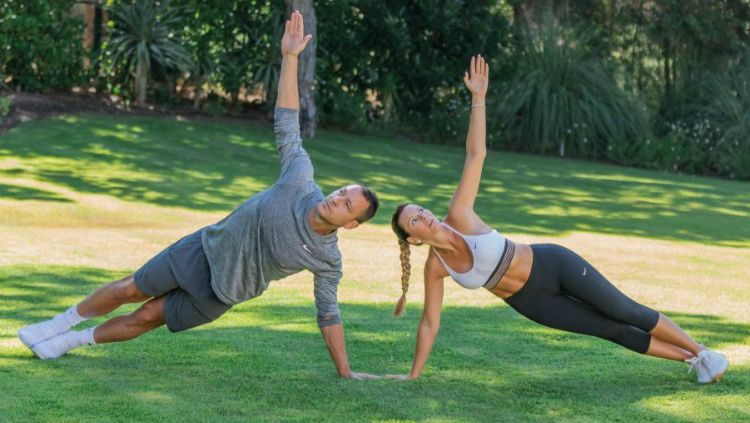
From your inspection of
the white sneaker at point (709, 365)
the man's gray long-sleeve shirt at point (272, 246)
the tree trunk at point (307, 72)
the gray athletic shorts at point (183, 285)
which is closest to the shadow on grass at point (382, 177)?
the tree trunk at point (307, 72)

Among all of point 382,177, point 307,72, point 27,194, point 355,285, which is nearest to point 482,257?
point 355,285

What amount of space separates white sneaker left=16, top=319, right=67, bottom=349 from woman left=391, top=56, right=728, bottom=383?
6.18ft

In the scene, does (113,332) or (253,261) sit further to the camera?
(113,332)

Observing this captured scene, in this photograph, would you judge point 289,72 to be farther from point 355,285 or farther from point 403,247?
point 355,285

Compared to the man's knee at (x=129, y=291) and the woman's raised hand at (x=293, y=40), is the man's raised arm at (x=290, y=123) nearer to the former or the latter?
the woman's raised hand at (x=293, y=40)

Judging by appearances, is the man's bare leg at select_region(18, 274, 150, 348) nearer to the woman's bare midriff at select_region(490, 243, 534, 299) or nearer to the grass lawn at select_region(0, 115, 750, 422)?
the grass lawn at select_region(0, 115, 750, 422)

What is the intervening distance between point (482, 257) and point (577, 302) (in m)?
0.62

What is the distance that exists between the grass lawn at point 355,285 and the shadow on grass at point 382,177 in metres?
0.06

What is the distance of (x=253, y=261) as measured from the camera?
20.8ft

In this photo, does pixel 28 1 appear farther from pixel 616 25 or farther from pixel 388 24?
pixel 616 25

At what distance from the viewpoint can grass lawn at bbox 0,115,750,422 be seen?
20.3ft

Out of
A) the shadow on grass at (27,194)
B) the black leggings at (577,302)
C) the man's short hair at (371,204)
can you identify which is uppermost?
the man's short hair at (371,204)

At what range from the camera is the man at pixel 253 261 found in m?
6.28

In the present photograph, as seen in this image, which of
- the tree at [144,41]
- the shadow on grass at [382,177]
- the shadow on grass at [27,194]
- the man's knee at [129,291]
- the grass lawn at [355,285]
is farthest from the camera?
the tree at [144,41]
